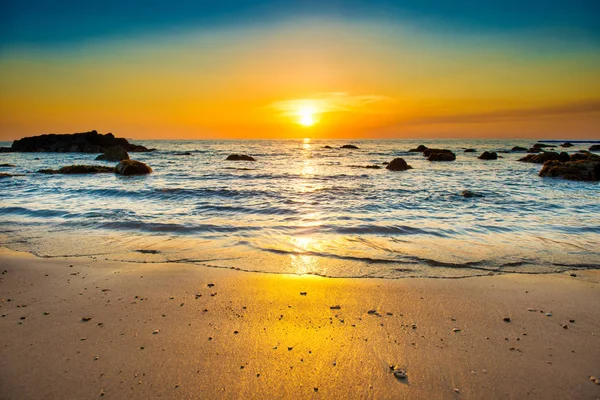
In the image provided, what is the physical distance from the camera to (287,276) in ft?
16.9

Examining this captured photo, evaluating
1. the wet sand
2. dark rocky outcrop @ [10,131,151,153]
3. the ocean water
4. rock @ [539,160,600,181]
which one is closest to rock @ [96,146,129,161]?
dark rocky outcrop @ [10,131,151,153]

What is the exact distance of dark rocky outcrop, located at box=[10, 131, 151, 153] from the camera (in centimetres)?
5109

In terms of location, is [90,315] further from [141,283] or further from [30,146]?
[30,146]

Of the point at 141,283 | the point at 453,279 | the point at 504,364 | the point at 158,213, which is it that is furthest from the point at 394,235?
the point at 158,213

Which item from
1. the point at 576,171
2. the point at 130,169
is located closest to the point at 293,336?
the point at 130,169

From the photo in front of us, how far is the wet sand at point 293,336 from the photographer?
2.72 meters

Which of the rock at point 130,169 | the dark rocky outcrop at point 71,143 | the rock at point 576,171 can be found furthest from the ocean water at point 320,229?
the dark rocky outcrop at point 71,143

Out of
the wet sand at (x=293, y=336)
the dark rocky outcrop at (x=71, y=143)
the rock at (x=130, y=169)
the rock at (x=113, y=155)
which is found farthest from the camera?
the dark rocky outcrop at (x=71, y=143)

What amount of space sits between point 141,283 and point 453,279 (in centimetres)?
454

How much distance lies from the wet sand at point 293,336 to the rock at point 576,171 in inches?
706

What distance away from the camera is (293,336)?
11.2 feet

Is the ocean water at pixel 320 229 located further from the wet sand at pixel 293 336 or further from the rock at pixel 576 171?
the rock at pixel 576 171

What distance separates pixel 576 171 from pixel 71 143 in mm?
61021

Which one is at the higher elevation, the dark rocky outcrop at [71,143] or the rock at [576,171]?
the dark rocky outcrop at [71,143]
